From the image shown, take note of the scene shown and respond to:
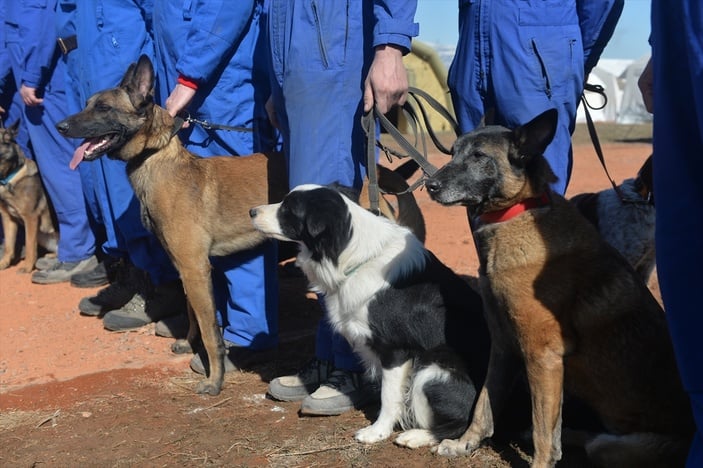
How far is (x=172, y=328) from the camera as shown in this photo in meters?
5.73

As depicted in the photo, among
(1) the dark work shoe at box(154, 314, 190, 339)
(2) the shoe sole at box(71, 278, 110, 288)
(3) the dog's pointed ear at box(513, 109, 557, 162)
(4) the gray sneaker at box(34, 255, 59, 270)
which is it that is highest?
(3) the dog's pointed ear at box(513, 109, 557, 162)

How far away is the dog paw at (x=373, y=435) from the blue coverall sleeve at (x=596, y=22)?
2.06 m

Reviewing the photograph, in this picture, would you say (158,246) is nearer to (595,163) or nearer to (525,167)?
(525,167)

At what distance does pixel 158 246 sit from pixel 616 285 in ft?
12.1

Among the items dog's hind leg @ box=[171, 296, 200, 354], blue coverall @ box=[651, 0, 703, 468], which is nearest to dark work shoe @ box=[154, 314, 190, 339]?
dog's hind leg @ box=[171, 296, 200, 354]

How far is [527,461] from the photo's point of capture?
345 centimetres

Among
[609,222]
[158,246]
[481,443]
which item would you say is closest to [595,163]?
[609,222]

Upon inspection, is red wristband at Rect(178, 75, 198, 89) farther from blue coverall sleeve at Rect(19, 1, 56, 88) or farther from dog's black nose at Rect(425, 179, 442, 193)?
blue coverall sleeve at Rect(19, 1, 56, 88)

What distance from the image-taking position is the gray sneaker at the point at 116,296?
243 inches

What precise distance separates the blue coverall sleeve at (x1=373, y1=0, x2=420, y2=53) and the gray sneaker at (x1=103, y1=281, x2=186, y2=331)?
2.99m

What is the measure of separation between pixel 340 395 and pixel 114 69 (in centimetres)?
306

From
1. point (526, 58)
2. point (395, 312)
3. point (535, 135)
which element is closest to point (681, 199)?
point (535, 135)

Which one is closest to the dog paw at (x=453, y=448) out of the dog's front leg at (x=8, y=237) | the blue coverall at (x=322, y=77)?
the blue coverall at (x=322, y=77)

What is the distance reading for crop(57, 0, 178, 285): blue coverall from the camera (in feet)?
18.4
